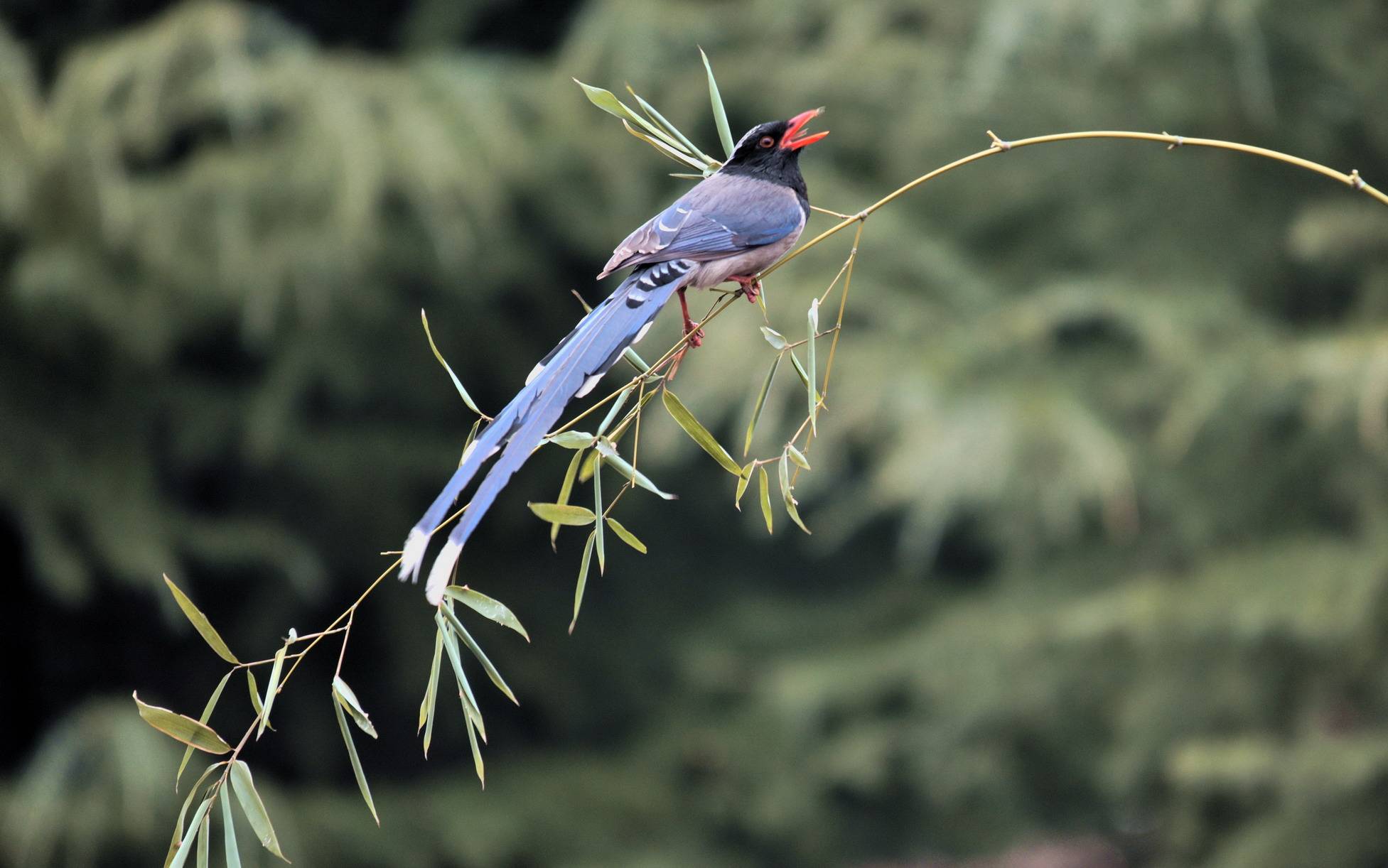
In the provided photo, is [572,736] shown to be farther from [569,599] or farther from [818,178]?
[818,178]

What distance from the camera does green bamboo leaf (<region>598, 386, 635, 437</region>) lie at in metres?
1.40

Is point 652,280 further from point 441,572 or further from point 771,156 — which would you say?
point 441,572

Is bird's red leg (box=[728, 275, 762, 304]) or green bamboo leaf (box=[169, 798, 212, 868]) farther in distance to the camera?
bird's red leg (box=[728, 275, 762, 304])

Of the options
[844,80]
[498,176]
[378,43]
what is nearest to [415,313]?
[498,176]

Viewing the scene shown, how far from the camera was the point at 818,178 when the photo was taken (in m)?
5.83

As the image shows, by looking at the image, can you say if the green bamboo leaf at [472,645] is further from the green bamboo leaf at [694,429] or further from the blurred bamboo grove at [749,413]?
the blurred bamboo grove at [749,413]

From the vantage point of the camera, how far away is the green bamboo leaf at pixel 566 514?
4.56 feet

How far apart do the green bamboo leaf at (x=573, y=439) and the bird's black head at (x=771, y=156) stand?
2.88 feet

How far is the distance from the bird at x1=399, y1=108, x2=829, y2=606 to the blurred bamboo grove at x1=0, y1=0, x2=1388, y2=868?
2.85 m

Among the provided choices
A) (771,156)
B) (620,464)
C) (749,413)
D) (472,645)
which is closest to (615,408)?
(620,464)

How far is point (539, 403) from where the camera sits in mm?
1438

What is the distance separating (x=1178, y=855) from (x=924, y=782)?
1220mm

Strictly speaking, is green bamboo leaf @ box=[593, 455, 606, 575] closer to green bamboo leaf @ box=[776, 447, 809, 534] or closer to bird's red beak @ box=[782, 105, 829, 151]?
green bamboo leaf @ box=[776, 447, 809, 534]

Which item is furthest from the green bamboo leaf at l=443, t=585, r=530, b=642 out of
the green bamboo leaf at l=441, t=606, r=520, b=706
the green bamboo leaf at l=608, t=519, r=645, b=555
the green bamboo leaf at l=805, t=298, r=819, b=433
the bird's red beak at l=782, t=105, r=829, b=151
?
the bird's red beak at l=782, t=105, r=829, b=151
